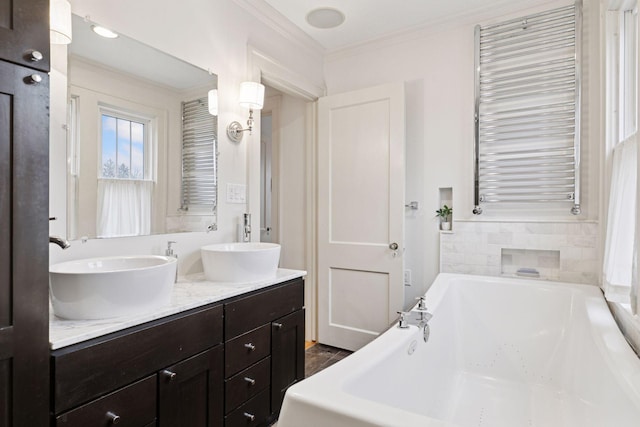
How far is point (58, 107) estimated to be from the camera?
1.41m

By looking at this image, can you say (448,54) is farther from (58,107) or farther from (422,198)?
(58,107)

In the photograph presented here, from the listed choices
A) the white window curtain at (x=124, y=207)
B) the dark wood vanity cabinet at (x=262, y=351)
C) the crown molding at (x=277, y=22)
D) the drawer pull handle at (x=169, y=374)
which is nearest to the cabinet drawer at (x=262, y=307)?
the dark wood vanity cabinet at (x=262, y=351)

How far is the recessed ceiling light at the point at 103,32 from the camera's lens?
1.52 metres

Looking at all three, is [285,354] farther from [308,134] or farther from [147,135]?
[308,134]

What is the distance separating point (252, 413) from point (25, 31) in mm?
1657

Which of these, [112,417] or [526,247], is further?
[526,247]

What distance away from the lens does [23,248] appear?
842 mm

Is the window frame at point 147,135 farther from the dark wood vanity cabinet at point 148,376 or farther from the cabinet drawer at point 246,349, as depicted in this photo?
the cabinet drawer at point 246,349

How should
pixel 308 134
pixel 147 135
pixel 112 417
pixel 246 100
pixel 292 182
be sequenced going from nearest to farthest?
pixel 112 417 → pixel 147 135 → pixel 246 100 → pixel 308 134 → pixel 292 182

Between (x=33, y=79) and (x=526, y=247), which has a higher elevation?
(x=33, y=79)

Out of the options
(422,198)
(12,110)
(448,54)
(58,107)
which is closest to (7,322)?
(12,110)

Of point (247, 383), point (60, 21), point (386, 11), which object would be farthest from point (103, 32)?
point (386, 11)

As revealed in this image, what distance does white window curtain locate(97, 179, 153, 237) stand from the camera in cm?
157

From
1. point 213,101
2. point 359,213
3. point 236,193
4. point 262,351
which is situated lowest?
point 262,351
